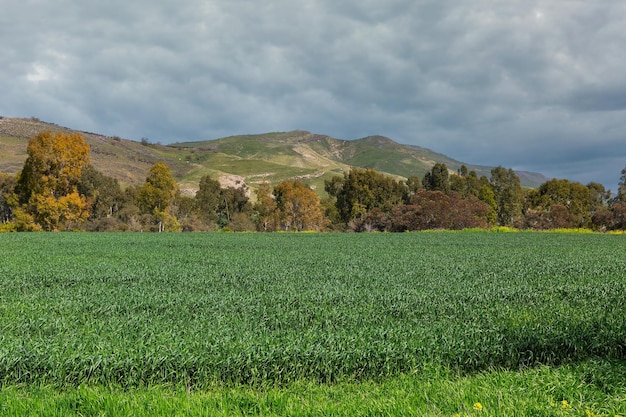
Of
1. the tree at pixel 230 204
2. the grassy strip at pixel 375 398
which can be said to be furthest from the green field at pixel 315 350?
the tree at pixel 230 204

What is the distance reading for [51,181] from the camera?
1967 inches

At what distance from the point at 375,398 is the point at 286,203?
213ft

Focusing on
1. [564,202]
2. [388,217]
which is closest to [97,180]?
[388,217]

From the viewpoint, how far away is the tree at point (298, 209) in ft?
230

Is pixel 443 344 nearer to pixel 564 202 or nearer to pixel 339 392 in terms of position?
pixel 339 392

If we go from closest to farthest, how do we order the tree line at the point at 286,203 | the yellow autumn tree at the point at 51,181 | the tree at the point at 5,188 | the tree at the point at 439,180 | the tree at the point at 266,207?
the yellow autumn tree at the point at 51,181 < the tree line at the point at 286,203 < the tree at the point at 266,207 < the tree at the point at 439,180 < the tree at the point at 5,188

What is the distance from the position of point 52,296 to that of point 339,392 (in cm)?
935

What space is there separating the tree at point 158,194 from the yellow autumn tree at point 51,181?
10054 millimetres

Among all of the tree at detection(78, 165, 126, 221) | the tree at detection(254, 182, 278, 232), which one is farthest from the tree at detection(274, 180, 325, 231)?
the tree at detection(78, 165, 126, 221)

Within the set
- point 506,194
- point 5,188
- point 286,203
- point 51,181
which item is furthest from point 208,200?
point 506,194

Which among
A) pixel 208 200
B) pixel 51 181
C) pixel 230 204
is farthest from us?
pixel 230 204

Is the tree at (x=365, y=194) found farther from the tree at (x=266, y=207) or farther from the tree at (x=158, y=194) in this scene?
the tree at (x=158, y=194)

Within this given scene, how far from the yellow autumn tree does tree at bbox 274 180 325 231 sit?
2984 centimetres

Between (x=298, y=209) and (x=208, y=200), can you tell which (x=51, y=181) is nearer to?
(x=208, y=200)
